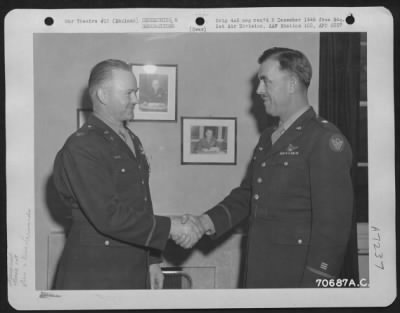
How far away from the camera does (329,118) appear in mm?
1033

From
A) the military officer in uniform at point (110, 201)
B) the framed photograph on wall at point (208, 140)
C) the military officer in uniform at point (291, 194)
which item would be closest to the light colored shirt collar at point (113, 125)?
the military officer in uniform at point (110, 201)

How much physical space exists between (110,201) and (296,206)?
0.42 m

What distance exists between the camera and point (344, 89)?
1.04m

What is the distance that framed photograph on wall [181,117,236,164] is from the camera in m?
1.04

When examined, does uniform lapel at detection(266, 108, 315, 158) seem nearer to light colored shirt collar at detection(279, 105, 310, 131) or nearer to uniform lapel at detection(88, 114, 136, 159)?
light colored shirt collar at detection(279, 105, 310, 131)

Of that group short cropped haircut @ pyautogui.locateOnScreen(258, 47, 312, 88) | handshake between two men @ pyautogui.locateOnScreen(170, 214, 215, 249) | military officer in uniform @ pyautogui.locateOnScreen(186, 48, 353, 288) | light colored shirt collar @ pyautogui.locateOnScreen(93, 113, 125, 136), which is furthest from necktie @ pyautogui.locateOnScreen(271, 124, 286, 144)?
light colored shirt collar @ pyautogui.locateOnScreen(93, 113, 125, 136)

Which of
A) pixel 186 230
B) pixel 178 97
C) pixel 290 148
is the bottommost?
pixel 186 230

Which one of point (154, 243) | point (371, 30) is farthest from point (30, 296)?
point (371, 30)

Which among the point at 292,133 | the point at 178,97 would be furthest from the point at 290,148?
the point at 178,97

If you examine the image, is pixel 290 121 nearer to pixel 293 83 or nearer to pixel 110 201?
pixel 293 83

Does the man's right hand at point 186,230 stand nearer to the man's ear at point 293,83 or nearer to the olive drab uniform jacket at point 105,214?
the olive drab uniform jacket at point 105,214

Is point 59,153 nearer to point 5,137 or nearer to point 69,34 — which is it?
point 5,137

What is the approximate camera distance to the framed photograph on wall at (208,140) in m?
1.04

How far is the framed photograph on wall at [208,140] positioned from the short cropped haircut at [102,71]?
193mm
